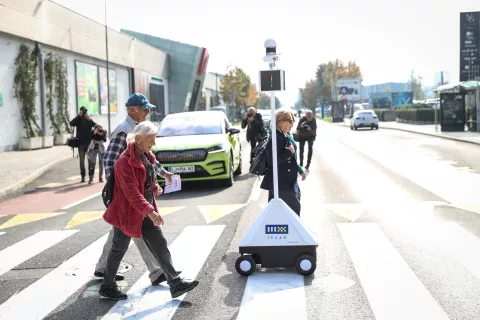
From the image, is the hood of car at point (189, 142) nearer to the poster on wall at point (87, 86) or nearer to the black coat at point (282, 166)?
the black coat at point (282, 166)

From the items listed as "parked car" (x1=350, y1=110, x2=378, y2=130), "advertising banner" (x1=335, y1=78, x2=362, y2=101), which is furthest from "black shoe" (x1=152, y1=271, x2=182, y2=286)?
"advertising banner" (x1=335, y1=78, x2=362, y2=101)

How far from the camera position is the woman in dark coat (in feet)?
22.9

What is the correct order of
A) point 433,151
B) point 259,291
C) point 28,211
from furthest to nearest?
point 433,151, point 28,211, point 259,291

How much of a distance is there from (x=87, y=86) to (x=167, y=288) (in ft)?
108

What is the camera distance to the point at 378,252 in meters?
7.19

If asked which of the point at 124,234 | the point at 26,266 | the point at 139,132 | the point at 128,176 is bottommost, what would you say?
the point at 26,266

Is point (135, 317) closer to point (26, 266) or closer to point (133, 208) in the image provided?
point (133, 208)

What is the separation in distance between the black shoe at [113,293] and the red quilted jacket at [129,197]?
0.55m

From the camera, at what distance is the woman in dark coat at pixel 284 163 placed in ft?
22.9

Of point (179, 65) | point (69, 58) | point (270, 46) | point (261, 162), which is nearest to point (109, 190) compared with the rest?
point (261, 162)

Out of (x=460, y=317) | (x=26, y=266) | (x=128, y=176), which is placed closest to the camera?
(x=460, y=317)

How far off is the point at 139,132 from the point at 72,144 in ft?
36.0

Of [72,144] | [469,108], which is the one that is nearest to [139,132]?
[72,144]

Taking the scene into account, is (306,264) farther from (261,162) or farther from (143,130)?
(143,130)
